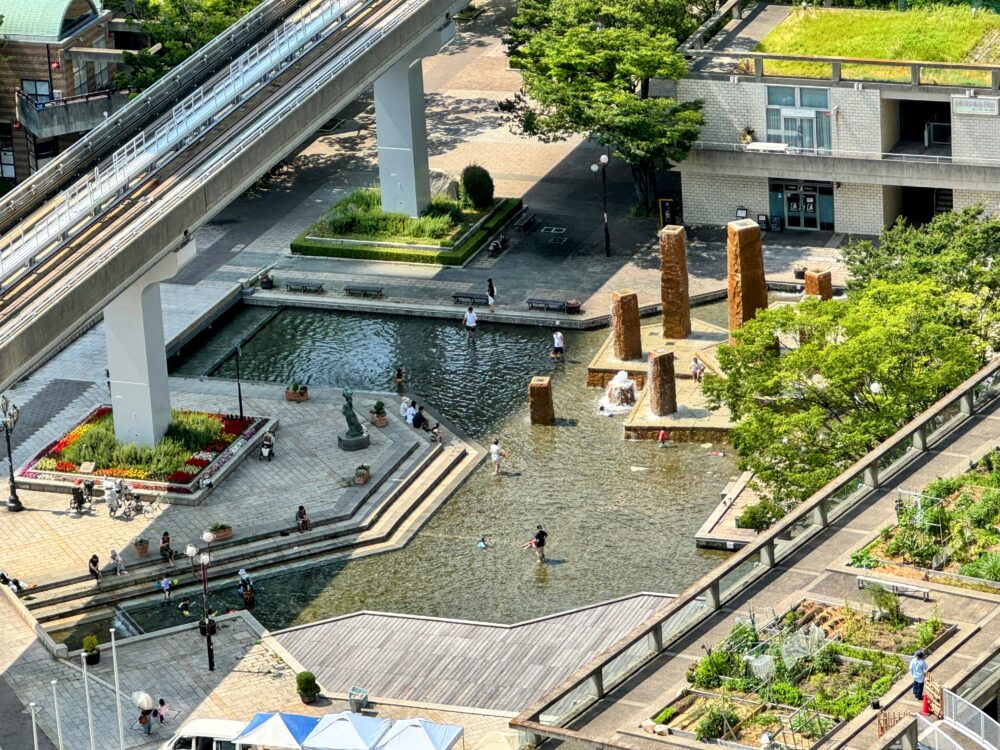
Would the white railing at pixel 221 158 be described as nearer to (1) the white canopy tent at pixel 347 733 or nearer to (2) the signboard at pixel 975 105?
(1) the white canopy tent at pixel 347 733

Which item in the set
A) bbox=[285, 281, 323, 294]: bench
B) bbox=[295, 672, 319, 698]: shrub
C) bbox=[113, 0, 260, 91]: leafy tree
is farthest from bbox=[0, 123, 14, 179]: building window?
bbox=[295, 672, 319, 698]: shrub

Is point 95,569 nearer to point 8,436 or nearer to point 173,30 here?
point 8,436

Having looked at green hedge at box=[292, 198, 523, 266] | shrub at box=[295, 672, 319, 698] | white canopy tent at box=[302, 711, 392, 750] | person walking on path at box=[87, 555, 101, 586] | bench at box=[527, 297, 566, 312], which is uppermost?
green hedge at box=[292, 198, 523, 266]

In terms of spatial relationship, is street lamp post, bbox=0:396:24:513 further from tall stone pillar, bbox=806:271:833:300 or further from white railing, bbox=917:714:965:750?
white railing, bbox=917:714:965:750

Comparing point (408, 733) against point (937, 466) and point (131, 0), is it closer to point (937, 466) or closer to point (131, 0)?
point (937, 466)

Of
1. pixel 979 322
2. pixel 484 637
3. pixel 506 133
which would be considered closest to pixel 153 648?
pixel 484 637

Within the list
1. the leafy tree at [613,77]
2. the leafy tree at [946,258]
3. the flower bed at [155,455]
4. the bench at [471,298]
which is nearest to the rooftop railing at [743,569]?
the leafy tree at [946,258]

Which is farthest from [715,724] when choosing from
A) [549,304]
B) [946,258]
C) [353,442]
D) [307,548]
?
[549,304]
